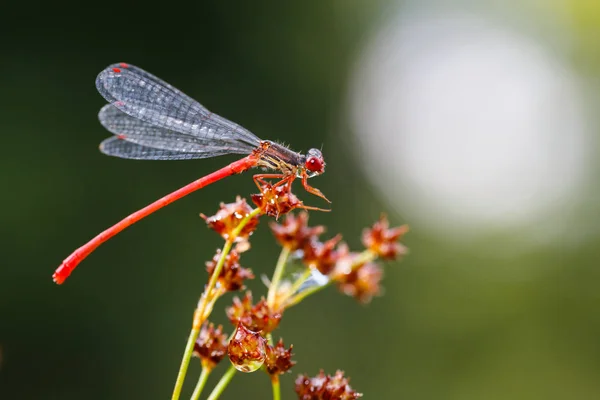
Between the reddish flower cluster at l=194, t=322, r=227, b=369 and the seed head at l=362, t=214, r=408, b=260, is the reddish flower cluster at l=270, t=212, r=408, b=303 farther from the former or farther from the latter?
the reddish flower cluster at l=194, t=322, r=227, b=369

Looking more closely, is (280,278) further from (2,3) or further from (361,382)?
(361,382)

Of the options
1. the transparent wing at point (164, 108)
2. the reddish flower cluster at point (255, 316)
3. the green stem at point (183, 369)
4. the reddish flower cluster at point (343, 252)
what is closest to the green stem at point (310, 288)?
the reddish flower cluster at point (343, 252)

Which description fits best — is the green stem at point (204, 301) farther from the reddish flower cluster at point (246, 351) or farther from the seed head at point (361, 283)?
Result: the seed head at point (361, 283)

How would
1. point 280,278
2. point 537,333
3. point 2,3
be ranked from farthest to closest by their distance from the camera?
point 537,333 < point 2,3 < point 280,278

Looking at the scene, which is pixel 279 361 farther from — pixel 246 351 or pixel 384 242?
pixel 384 242

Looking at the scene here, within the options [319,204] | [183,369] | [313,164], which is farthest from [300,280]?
[319,204]

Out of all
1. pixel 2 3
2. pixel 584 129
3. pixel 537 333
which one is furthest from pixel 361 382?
pixel 584 129
